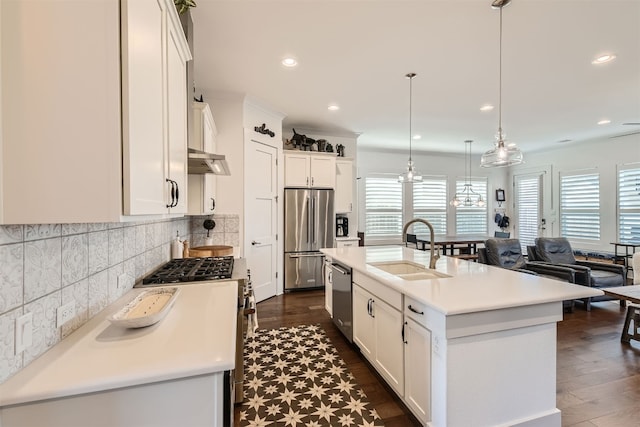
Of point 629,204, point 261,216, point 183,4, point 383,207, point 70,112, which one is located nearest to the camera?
point 70,112

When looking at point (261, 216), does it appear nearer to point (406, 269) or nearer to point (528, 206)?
point (406, 269)

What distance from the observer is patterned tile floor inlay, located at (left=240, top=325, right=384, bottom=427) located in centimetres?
188

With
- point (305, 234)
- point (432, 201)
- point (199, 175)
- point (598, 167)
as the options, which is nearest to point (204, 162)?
point (199, 175)

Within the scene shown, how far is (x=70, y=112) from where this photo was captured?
2.67 feet

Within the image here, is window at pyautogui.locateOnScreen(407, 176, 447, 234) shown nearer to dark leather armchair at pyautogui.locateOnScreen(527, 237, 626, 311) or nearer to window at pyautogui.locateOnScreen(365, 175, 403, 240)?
window at pyautogui.locateOnScreen(365, 175, 403, 240)

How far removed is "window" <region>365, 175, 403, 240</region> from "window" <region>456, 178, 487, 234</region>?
5.97ft

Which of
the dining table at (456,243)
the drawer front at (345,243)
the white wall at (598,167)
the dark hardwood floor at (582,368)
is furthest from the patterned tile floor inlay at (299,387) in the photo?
the white wall at (598,167)

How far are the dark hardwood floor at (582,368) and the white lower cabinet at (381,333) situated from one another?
0.15m

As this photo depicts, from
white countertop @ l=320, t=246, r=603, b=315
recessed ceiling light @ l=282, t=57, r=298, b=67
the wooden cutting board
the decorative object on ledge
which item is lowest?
white countertop @ l=320, t=246, r=603, b=315

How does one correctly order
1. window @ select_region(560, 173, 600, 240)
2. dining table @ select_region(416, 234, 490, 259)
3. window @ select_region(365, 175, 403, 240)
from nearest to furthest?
dining table @ select_region(416, 234, 490, 259) < window @ select_region(560, 173, 600, 240) < window @ select_region(365, 175, 403, 240)

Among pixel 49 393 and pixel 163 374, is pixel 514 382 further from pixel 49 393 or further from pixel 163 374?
pixel 49 393

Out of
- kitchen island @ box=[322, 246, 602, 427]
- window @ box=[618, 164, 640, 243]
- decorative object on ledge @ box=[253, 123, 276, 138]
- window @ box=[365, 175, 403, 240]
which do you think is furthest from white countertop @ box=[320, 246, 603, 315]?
window @ box=[618, 164, 640, 243]

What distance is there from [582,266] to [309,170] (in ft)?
14.2

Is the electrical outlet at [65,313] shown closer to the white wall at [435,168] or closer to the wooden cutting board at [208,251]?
the wooden cutting board at [208,251]
